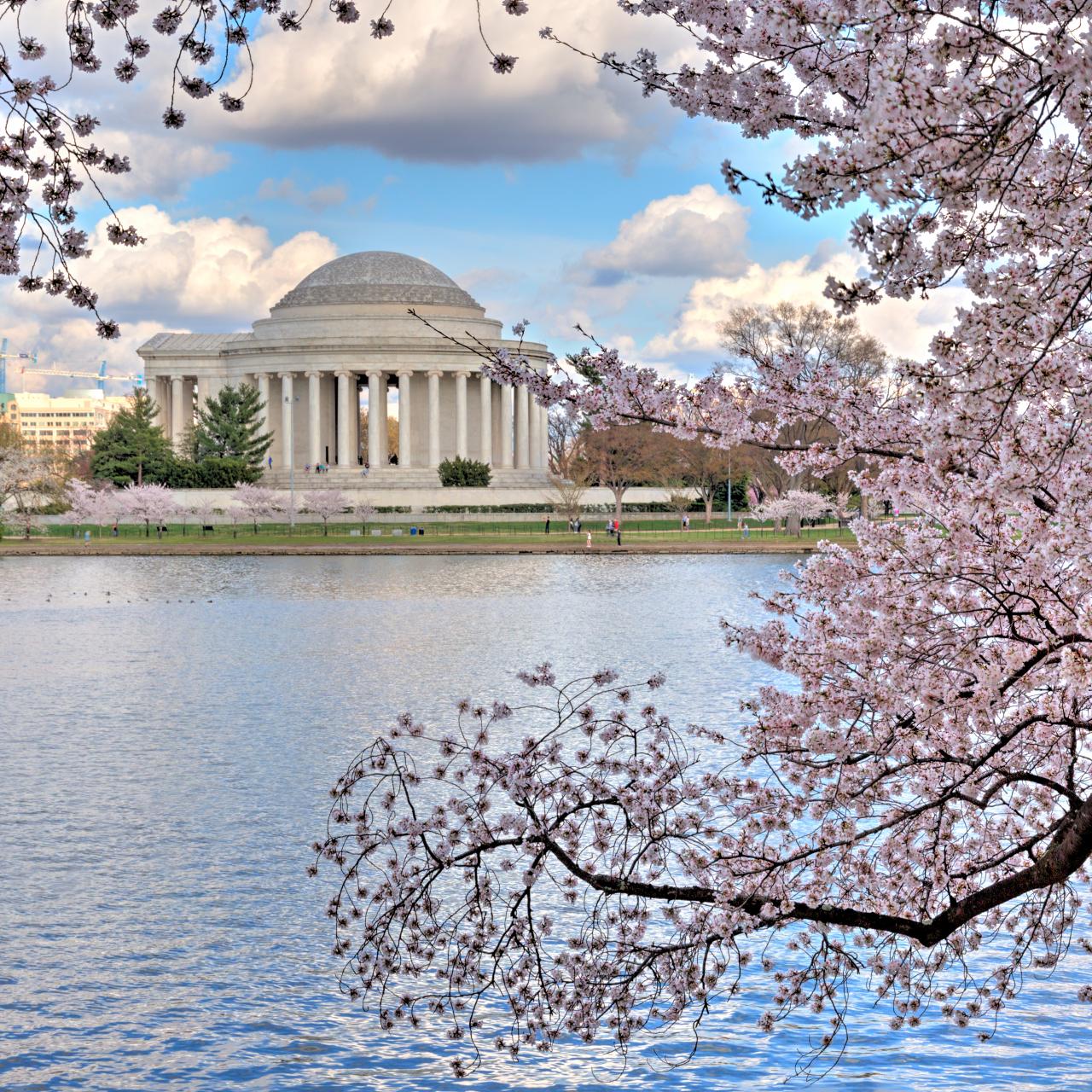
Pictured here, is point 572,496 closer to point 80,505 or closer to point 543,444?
point 80,505

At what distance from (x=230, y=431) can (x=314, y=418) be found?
1262cm

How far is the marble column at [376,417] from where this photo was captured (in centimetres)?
10750

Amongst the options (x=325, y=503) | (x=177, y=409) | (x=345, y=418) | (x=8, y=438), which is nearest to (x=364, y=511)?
(x=325, y=503)

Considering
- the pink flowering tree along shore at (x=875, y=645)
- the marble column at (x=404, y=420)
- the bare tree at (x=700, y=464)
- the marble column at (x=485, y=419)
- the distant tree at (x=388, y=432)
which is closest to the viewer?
the pink flowering tree along shore at (x=875, y=645)

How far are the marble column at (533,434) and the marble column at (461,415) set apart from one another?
5.77 meters

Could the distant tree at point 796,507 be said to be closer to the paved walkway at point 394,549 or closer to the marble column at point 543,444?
the paved walkway at point 394,549

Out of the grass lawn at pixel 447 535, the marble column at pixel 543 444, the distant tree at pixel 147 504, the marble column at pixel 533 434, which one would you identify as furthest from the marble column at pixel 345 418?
the distant tree at pixel 147 504

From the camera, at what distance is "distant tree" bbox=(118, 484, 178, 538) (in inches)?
3130

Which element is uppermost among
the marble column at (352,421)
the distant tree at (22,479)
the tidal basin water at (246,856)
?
the marble column at (352,421)

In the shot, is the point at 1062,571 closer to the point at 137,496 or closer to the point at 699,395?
the point at 699,395

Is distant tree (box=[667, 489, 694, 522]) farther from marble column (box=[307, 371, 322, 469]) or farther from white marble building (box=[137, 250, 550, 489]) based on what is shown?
marble column (box=[307, 371, 322, 469])

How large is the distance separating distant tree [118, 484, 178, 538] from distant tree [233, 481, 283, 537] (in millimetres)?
4297

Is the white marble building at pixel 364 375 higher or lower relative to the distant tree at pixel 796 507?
higher

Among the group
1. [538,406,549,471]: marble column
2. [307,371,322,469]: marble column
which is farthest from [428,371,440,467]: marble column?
[538,406,549,471]: marble column
